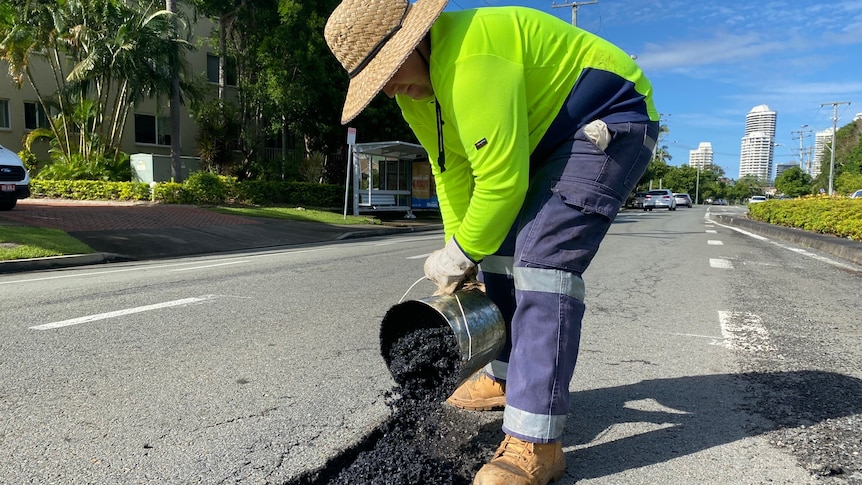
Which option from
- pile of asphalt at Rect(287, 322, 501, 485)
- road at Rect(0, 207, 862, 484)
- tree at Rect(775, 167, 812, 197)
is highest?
tree at Rect(775, 167, 812, 197)

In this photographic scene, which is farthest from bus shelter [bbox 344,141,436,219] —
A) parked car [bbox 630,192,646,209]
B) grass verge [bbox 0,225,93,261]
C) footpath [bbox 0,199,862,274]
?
parked car [bbox 630,192,646,209]

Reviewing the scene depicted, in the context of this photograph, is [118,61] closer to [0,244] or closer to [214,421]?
[0,244]

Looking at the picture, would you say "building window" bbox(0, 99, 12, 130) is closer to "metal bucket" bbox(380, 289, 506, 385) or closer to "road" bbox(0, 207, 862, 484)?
"road" bbox(0, 207, 862, 484)

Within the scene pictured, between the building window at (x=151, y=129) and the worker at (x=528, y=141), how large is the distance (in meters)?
26.2

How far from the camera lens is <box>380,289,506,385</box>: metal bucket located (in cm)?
199

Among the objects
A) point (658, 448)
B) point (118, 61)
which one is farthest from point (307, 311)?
point (118, 61)

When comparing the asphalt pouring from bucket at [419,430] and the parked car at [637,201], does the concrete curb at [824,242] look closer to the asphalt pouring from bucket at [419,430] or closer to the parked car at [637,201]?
the asphalt pouring from bucket at [419,430]

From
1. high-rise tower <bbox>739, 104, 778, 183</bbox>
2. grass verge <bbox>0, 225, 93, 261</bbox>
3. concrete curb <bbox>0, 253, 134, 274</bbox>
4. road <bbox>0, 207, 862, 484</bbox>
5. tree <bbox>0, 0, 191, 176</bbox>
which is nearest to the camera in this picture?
road <bbox>0, 207, 862, 484</bbox>

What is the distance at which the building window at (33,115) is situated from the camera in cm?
2266

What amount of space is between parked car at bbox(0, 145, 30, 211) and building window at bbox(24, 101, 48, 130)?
1288 centimetres

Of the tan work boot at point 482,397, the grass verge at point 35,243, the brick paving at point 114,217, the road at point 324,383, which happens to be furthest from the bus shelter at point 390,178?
the tan work boot at point 482,397

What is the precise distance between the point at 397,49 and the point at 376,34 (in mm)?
150

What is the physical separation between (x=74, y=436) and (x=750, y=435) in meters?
2.83

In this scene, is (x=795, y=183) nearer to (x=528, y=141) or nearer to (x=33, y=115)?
(x=33, y=115)
